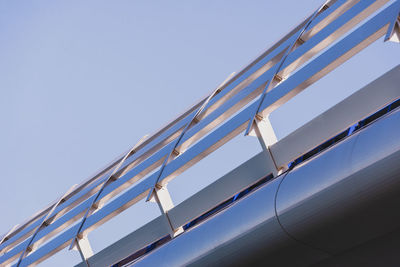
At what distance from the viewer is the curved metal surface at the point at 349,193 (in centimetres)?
722

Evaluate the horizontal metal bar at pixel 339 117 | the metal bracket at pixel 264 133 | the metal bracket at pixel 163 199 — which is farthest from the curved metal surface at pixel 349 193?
the metal bracket at pixel 163 199

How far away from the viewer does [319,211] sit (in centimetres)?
789

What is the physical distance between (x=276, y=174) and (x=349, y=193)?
10.9ft

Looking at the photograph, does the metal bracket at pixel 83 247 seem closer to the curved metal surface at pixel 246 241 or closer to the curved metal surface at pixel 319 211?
the curved metal surface at pixel 246 241

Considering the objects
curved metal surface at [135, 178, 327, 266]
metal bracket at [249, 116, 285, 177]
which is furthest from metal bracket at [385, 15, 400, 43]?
metal bracket at [249, 116, 285, 177]

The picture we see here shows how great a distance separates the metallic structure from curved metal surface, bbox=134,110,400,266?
2 cm

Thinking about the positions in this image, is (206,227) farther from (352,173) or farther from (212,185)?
(352,173)

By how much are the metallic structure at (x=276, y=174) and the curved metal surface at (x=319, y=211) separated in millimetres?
18

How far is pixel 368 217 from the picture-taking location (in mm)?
7504

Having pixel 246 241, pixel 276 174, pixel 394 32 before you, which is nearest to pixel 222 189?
pixel 276 174

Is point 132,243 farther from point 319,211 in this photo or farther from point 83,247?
point 319,211

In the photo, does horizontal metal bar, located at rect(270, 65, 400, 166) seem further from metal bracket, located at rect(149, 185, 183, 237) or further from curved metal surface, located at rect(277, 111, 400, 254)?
metal bracket, located at rect(149, 185, 183, 237)

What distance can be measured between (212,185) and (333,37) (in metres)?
4.15

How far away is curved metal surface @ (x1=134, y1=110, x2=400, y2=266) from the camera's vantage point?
7.31m
